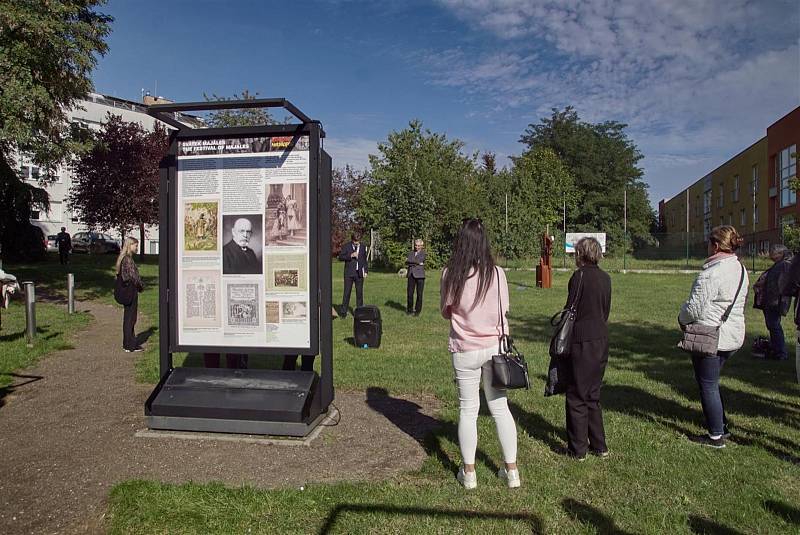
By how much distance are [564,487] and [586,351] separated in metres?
1.08

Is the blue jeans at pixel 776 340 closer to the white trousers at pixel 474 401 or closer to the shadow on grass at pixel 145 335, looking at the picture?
the white trousers at pixel 474 401

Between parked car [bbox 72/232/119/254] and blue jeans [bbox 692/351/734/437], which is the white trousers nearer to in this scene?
blue jeans [bbox 692/351/734/437]

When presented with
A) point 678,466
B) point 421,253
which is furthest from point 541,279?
point 678,466

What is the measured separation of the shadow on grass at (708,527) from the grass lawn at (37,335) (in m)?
7.53

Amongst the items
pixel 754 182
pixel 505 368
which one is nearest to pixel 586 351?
pixel 505 368

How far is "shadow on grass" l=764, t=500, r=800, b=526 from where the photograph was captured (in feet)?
12.8

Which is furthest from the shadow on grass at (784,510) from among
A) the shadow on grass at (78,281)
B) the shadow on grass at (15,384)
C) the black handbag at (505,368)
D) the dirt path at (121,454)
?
the shadow on grass at (78,281)

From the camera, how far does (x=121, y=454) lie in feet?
16.5

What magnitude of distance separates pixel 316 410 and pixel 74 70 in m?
14.9

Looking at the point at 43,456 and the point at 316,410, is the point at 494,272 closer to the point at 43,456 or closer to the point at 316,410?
the point at 316,410

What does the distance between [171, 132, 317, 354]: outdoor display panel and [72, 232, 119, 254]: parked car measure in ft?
152

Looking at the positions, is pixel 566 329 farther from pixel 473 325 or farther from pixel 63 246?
pixel 63 246

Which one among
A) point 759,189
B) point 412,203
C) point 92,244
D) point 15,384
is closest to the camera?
point 15,384

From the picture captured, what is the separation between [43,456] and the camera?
5012 millimetres
